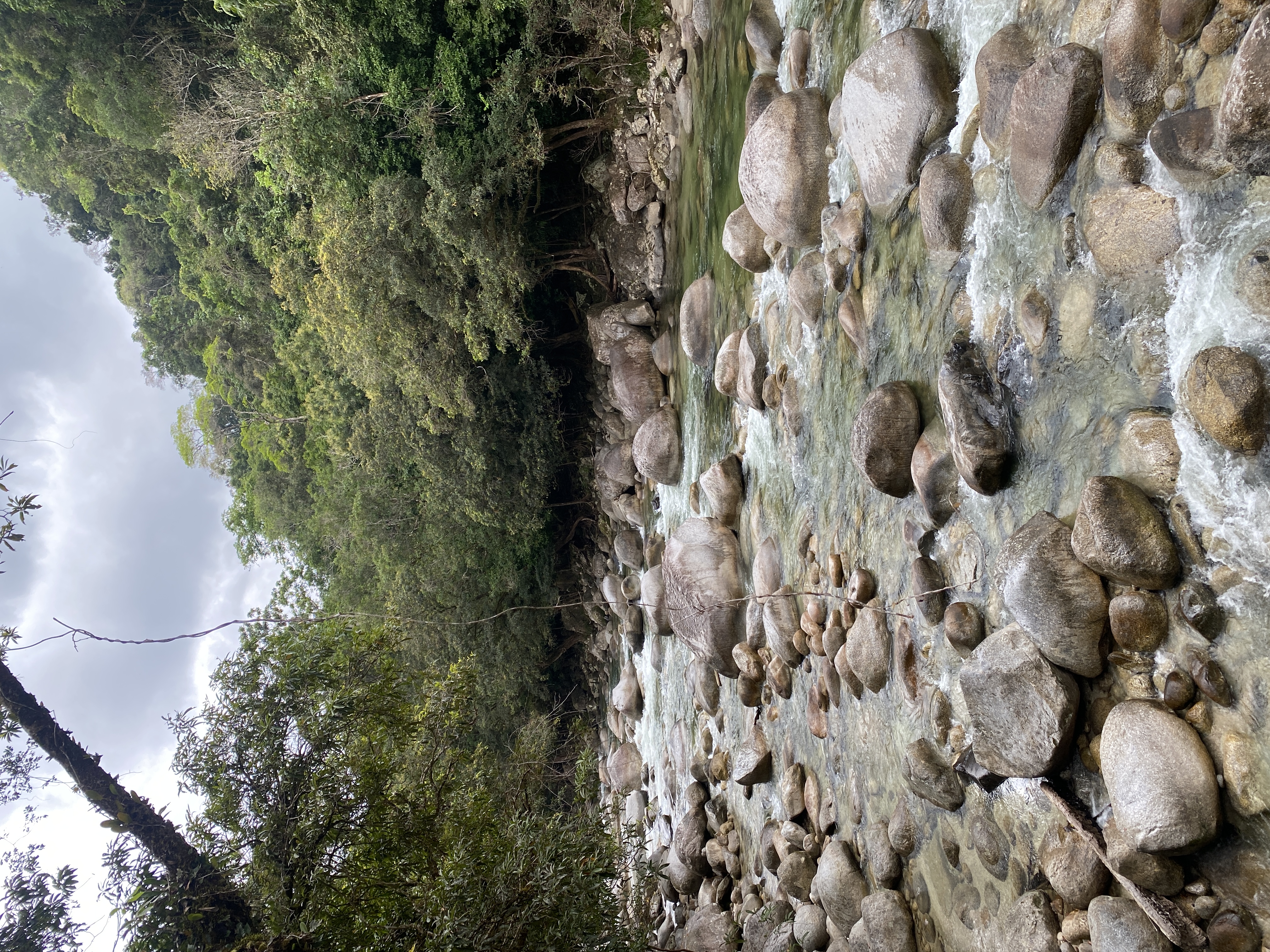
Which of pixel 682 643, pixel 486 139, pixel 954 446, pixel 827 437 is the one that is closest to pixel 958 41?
pixel 954 446

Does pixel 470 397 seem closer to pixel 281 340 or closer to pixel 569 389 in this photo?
pixel 569 389

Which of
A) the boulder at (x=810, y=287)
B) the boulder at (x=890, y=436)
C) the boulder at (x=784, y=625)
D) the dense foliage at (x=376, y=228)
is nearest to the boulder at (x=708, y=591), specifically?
the boulder at (x=784, y=625)

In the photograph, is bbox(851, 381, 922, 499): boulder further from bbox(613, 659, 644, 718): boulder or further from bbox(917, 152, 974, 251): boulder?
bbox(613, 659, 644, 718): boulder

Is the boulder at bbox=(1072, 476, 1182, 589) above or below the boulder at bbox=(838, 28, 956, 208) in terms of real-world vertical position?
below

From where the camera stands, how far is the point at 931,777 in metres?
2.94

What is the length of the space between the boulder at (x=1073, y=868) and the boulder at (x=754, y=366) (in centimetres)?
332

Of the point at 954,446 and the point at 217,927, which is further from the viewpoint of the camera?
the point at 217,927

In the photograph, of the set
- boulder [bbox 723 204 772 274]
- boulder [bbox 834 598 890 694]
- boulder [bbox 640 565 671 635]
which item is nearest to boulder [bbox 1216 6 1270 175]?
boulder [bbox 834 598 890 694]

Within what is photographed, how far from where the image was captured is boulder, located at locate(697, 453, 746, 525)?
5.72 meters

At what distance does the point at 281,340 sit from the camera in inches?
541

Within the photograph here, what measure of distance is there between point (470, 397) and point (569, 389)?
1.50 m

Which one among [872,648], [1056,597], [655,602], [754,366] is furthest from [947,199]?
[655,602]

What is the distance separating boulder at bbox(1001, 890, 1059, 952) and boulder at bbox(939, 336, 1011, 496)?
1248 mm

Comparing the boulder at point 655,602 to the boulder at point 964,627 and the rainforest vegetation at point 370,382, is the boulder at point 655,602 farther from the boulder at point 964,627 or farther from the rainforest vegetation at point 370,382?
the boulder at point 964,627
